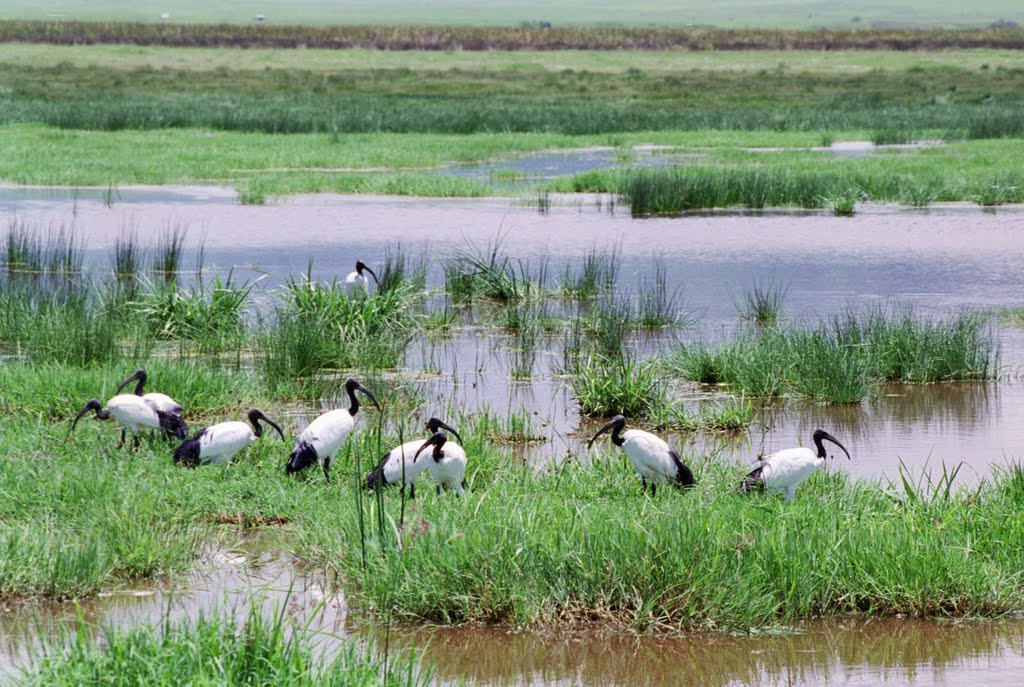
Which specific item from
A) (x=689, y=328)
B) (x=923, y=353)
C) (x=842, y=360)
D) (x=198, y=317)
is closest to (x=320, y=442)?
(x=842, y=360)

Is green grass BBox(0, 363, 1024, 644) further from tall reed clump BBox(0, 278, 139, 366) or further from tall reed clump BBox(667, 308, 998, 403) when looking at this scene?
tall reed clump BBox(0, 278, 139, 366)

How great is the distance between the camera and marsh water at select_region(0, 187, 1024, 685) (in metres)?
5.96

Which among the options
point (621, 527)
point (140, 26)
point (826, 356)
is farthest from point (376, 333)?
point (140, 26)

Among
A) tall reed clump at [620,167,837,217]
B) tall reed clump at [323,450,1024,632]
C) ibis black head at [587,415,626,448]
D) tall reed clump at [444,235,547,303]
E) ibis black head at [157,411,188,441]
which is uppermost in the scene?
tall reed clump at [620,167,837,217]

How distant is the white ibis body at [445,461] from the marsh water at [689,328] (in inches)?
40.8

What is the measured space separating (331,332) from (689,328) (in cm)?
426

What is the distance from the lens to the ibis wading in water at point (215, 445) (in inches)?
318

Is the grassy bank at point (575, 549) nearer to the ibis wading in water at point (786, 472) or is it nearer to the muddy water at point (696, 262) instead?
the ibis wading in water at point (786, 472)

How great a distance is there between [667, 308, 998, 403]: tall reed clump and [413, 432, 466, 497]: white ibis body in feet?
14.8

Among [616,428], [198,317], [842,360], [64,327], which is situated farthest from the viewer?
[198,317]

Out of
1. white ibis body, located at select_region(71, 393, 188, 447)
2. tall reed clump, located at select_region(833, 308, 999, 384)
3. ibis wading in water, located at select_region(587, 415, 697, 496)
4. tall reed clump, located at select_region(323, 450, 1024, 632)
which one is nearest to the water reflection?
tall reed clump, located at select_region(323, 450, 1024, 632)

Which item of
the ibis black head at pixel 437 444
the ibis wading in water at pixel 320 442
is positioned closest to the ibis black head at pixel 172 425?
the ibis wading in water at pixel 320 442

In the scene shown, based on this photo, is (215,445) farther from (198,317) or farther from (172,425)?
(198,317)

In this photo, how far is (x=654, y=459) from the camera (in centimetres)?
771
